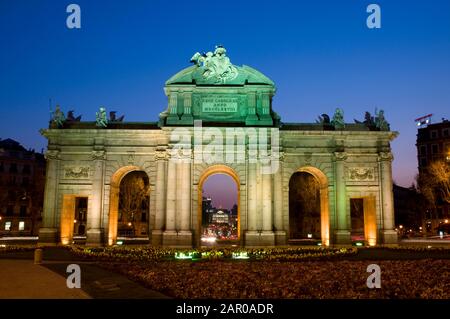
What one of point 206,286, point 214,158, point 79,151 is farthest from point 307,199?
point 206,286

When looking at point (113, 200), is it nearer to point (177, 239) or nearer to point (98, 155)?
point (98, 155)

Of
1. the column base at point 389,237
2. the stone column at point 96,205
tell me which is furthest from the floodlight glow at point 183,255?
the column base at point 389,237

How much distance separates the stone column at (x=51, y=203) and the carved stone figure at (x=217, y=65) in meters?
17.4

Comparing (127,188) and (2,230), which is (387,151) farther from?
(2,230)

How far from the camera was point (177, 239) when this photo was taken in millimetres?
37844

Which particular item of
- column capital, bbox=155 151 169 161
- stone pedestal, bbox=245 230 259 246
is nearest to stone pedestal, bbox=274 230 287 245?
stone pedestal, bbox=245 230 259 246

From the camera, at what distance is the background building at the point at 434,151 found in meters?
91.8

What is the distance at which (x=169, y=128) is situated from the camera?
39.4m

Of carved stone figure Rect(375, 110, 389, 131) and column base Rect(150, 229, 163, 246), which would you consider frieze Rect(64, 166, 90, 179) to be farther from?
carved stone figure Rect(375, 110, 389, 131)

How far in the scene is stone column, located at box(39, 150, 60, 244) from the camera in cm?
3944

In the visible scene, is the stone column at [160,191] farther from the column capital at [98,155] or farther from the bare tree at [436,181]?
the bare tree at [436,181]

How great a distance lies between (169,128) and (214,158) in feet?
17.7

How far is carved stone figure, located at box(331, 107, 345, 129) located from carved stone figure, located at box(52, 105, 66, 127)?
29.0m

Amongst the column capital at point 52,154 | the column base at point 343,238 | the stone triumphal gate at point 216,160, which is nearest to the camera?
the stone triumphal gate at point 216,160
